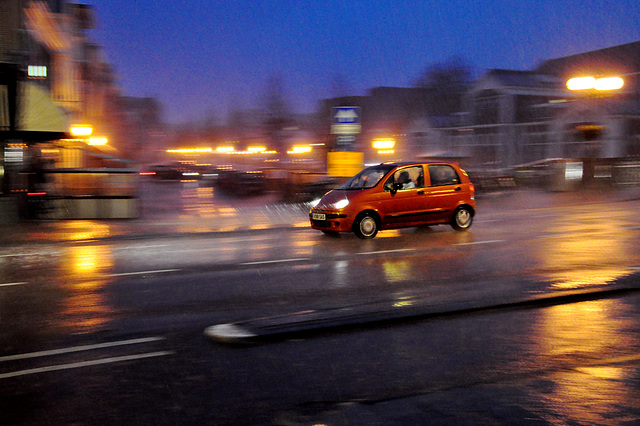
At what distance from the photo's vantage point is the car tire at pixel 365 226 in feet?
45.4

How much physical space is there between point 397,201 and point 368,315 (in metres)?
7.45

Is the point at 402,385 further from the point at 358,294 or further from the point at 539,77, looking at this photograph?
the point at 539,77

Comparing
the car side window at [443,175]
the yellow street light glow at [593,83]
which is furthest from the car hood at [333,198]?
the yellow street light glow at [593,83]

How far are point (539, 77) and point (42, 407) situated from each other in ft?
203

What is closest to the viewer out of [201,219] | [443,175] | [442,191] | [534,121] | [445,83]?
[442,191]

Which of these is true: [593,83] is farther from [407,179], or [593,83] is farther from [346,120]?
[407,179]

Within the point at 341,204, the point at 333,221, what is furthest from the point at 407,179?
the point at 333,221

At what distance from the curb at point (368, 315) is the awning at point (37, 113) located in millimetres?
14251

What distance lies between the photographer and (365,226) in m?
13.9

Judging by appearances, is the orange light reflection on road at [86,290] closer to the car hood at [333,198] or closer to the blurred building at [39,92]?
the car hood at [333,198]

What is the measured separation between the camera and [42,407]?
4559 mm

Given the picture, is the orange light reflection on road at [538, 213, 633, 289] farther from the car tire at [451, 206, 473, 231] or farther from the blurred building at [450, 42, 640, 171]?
the blurred building at [450, 42, 640, 171]

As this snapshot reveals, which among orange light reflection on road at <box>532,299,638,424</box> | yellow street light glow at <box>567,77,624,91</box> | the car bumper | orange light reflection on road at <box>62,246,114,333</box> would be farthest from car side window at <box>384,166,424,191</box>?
yellow street light glow at <box>567,77,624,91</box>

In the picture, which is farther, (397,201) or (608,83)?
(608,83)
